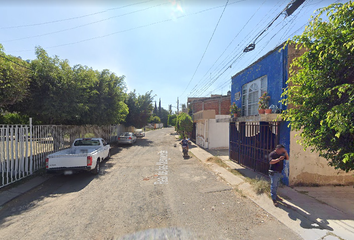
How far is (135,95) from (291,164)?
20901 millimetres

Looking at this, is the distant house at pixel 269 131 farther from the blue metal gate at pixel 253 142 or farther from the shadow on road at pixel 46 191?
the shadow on road at pixel 46 191

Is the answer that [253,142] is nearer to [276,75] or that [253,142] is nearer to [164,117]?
[276,75]

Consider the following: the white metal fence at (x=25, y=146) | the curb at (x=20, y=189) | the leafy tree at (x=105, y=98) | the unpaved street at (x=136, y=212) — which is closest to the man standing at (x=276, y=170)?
the unpaved street at (x=136, y=212)

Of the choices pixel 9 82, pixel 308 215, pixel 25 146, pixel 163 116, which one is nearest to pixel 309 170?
pixel 308 215

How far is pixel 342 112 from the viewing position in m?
2.18

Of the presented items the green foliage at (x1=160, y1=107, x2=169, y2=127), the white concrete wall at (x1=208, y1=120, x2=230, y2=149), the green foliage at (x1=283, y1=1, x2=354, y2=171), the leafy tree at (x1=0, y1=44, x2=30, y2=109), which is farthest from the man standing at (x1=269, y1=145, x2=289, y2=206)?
the green foliage at (x1=160, y1=107, x2=169, y2=127)

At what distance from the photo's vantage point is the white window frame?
712cm

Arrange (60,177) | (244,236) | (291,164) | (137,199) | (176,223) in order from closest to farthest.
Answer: (244,236), (176,223), (137,199), (291,164), (60,177)

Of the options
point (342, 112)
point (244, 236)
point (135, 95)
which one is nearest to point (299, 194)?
point (244, 236)

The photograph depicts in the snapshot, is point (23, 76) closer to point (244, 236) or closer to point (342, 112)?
point (244, 236)

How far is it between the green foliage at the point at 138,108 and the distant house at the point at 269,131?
15857mm

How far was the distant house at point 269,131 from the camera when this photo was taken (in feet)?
17.5

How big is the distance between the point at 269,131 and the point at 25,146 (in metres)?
9.44

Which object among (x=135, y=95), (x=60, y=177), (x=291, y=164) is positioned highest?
(x=135, y=95)
